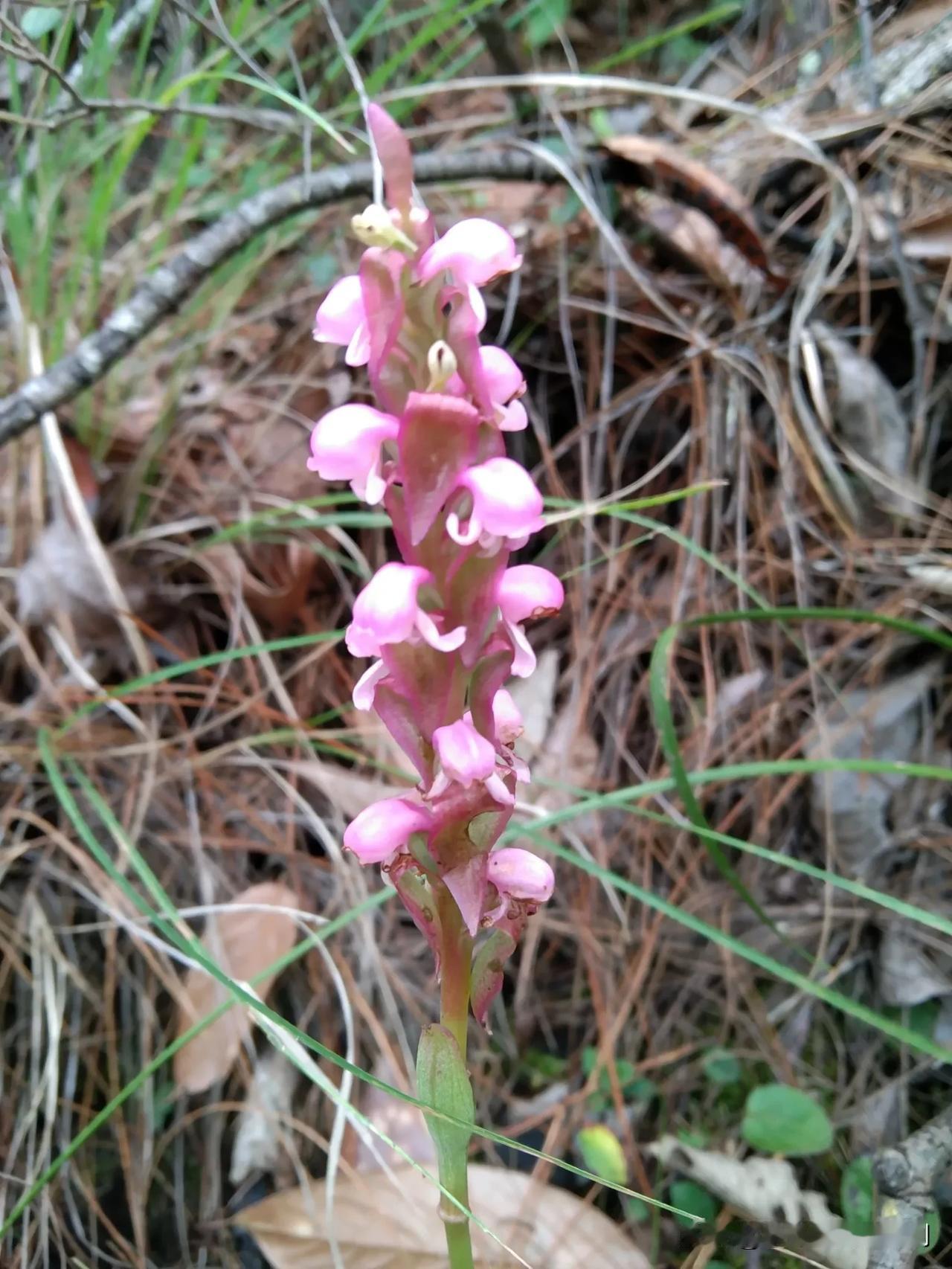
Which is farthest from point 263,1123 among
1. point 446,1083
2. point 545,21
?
point 545,21

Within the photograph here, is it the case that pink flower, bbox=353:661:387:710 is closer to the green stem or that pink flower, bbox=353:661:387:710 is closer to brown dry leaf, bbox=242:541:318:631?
the green stem

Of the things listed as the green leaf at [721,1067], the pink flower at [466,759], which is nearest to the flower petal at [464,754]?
the pink flower at [466,759]

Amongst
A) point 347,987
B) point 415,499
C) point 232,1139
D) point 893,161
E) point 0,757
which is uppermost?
point 893,161

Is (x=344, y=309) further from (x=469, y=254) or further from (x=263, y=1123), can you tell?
(x=263, y=1123)

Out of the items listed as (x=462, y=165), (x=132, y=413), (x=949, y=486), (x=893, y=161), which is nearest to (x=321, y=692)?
(x=132, y=413)

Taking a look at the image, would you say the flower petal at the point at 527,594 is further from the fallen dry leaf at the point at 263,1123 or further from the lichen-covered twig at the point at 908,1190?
the fallen dry leaf at the point at 263,1123

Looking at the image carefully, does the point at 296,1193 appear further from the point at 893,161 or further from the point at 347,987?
the point at 893,161
